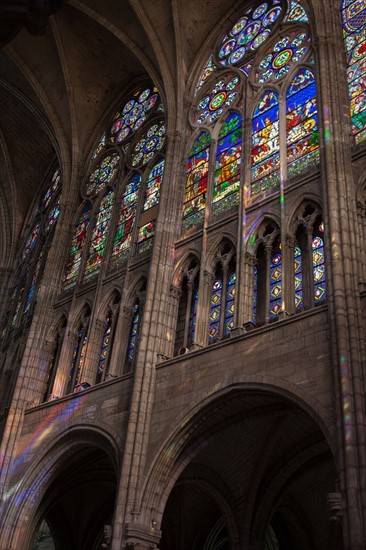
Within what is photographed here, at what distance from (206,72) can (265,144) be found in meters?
4.34

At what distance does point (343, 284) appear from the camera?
1127cm

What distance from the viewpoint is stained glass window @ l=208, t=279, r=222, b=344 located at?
1383 centimetres

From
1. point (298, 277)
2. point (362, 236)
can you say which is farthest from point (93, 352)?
point (362, 236)

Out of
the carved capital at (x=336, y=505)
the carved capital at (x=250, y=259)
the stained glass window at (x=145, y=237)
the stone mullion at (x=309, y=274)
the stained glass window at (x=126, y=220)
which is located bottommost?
the carved capital at (x=336, y=505)

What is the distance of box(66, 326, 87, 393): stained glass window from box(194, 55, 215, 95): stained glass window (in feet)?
23.5

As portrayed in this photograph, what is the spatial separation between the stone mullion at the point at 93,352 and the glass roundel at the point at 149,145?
5243 mm

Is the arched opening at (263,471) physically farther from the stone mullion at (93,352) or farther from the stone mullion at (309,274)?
the stone mullion at (93,352)

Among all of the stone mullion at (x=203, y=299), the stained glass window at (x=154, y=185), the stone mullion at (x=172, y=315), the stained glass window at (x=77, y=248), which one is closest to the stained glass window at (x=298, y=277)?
the stone mullion at (x=203, y=299)

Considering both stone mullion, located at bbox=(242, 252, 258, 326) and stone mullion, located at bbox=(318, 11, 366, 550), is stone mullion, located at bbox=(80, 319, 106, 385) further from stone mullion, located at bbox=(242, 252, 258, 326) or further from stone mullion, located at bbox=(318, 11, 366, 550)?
stone mullion, located at bbox=(318, 11, 366, 550)

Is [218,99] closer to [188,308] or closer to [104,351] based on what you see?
[188,308]

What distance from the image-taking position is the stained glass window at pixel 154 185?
709 inches

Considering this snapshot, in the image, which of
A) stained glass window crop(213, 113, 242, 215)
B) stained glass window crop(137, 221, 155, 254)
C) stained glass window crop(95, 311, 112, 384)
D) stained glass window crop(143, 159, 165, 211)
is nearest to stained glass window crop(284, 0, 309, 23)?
stained glass window crop(213, 113, 242, 215)

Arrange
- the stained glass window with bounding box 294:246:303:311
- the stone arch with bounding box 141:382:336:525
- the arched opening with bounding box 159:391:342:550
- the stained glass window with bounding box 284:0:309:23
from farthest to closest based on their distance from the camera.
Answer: the stained glass window with bounding box 284:0:309:23 → the arched opening with bounding box 159:391:342:550 → the stained glass window with bounding box 294:246:303:311 → the stone arch with bounding box 141:382:336:525

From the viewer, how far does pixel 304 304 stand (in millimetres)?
12500
